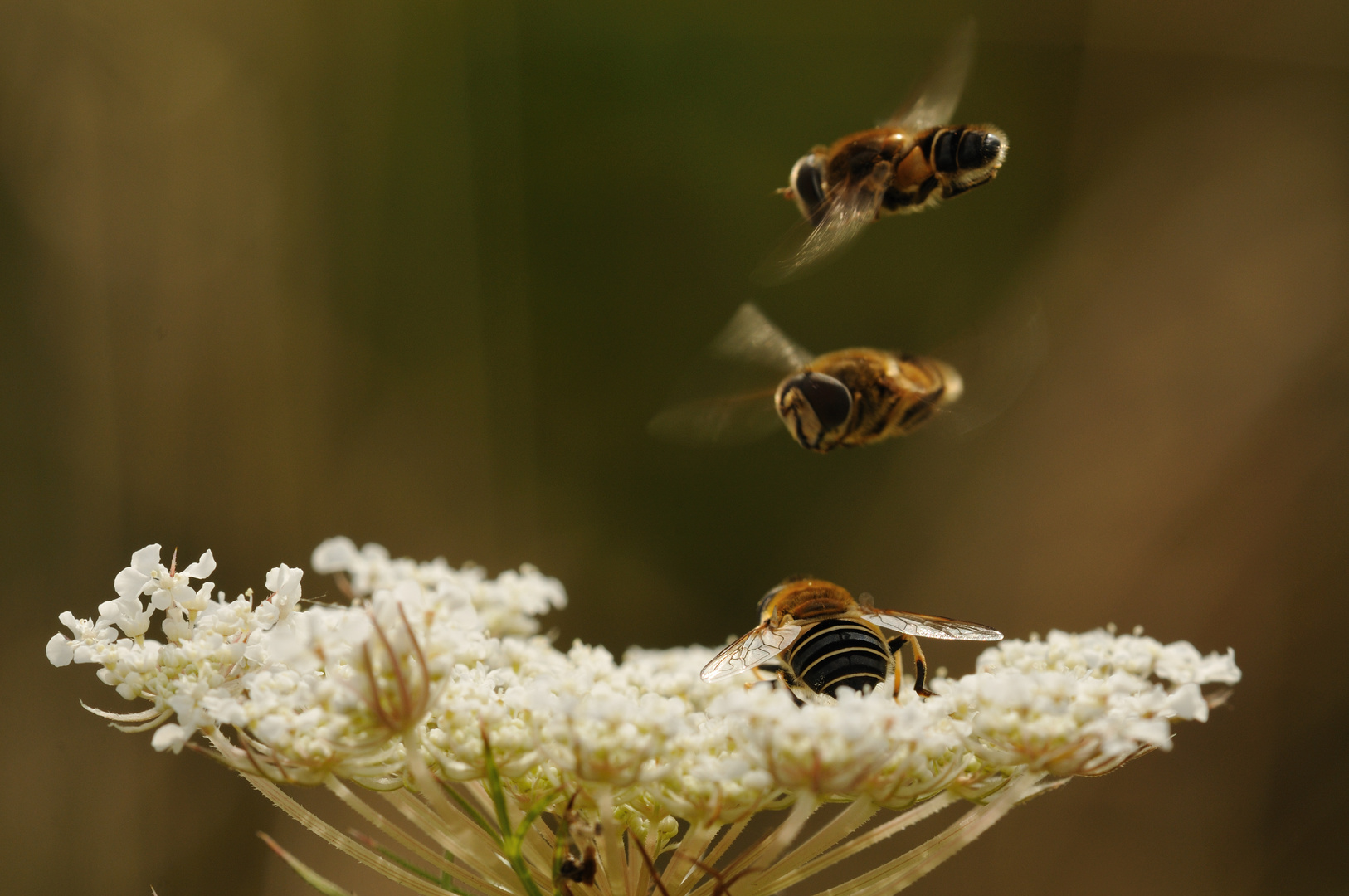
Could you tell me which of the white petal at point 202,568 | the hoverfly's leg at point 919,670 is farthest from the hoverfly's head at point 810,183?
the white petal at point 202,568

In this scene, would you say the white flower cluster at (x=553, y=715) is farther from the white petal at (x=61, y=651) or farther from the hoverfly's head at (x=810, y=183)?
the hoverfly's head at (x=810, y=183)

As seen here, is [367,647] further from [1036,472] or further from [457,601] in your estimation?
[1036,472]

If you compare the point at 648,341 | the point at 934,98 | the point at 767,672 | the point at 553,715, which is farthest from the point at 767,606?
the point at 648,341

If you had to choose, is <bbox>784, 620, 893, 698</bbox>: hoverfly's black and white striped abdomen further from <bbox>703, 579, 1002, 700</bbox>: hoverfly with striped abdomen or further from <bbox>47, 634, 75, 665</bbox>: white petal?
<bbox>47, 634, 75, 665</bbox>: white petal

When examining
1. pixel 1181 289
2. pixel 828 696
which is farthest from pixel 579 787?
pixel 1181 289

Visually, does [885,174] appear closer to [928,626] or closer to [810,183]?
[810,183]

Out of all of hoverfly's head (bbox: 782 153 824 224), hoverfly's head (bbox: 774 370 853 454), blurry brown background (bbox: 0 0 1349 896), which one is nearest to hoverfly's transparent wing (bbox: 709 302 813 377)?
hoverfly's head (bbox: 774 370 853 454)
